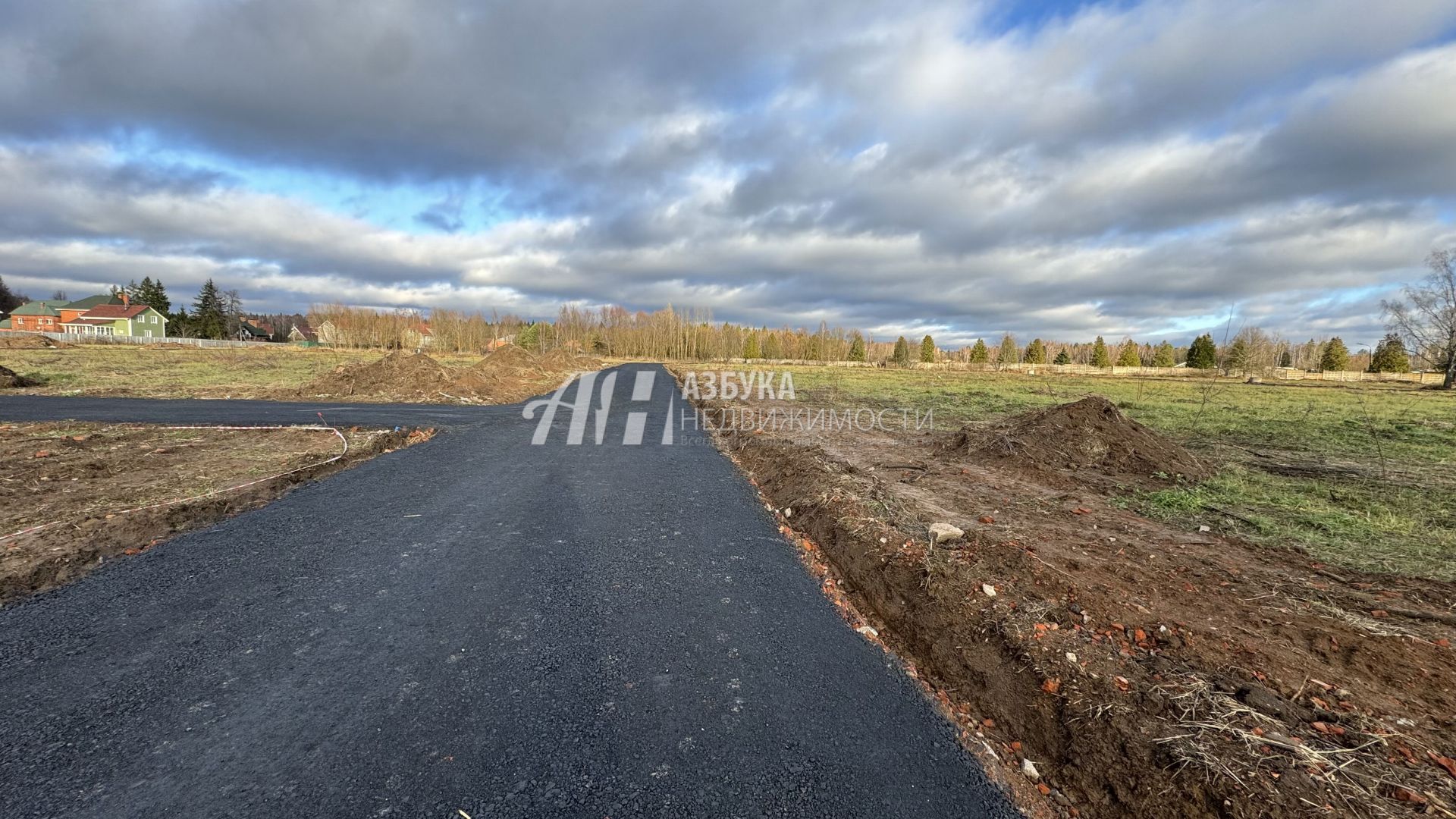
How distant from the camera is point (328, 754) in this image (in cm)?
251

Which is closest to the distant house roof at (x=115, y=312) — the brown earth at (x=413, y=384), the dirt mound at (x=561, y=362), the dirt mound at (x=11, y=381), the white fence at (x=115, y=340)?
the white fence at (x=115, y=340)

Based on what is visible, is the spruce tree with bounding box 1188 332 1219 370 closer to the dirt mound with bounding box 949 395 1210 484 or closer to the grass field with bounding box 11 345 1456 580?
the grass field with bounding box 11 345 1456 580

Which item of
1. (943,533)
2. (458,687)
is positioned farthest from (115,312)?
(943,533)

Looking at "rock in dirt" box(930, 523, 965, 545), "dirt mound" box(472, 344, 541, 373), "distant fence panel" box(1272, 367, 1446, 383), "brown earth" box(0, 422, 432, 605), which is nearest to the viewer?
"brown earth" box(0, 422, 432, 605)

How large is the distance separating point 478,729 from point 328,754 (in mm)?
634

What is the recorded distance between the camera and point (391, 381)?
68.7ft

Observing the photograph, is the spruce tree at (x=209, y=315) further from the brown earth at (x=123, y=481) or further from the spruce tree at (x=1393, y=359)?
the spruce tree at (x=1393, y=359)

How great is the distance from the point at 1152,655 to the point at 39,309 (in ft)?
438

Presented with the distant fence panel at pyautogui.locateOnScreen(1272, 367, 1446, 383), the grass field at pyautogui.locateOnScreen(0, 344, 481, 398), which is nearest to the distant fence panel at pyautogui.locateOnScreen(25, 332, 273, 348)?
the grass field at pyautogui.locateOnScreen(0, 344, 481, 398)

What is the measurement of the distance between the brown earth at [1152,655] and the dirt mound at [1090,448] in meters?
2.65

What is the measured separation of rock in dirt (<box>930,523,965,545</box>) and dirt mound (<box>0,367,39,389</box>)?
29680 millimetres

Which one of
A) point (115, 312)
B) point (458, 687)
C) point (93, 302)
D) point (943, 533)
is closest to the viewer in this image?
point (458, 687)

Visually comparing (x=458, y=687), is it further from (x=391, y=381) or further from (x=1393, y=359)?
(x=1393, y=359)

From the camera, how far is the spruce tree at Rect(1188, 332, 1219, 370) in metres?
69.8
